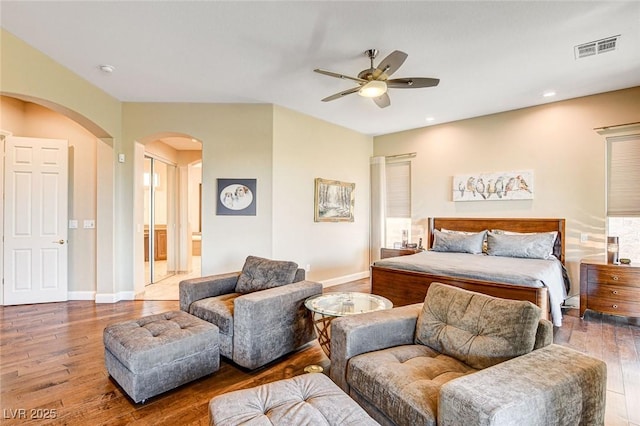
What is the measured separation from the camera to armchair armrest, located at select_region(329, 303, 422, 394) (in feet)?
6.10

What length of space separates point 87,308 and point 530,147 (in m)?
6.60

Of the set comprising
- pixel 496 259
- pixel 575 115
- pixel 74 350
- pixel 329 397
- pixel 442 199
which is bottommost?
pixel 74 350

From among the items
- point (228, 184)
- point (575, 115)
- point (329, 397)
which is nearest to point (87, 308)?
point (228, 184)

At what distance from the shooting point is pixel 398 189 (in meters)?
6.16

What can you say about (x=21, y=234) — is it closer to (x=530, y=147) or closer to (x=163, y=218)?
(x=163, y=218)

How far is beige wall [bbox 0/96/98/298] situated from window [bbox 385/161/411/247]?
4.93m

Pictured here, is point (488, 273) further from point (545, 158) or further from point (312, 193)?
point (312, 193)

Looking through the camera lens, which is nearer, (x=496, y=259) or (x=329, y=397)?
(x=329, y=397)

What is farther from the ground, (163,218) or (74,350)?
(163,218)

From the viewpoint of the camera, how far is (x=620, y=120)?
406 cm

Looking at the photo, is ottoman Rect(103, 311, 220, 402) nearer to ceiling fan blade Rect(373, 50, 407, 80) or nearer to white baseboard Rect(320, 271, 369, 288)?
ceiling fan blade Rect(373, 50, 407, 80)

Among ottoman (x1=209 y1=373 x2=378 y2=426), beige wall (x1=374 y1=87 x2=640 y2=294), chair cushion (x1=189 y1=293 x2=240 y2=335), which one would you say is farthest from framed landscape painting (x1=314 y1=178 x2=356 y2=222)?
ottoman (x1=209 y1=373 x2=378 y2=426)

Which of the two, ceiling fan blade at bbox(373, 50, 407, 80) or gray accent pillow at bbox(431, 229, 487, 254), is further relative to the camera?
gray accent pillow at bbox(431, 229, 487, 254)

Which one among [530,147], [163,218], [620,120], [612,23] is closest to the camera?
[612,23]
